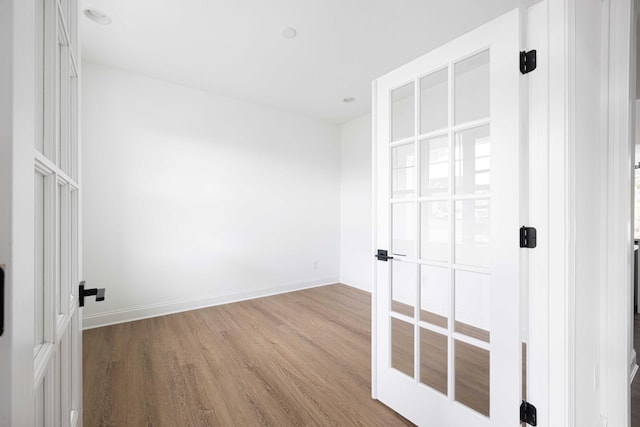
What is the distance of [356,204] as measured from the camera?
4.54m

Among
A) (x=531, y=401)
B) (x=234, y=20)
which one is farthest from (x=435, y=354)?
(x=234, y=20)

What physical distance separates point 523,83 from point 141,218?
3.45 metres

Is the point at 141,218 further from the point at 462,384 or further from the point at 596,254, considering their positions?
the point at 596,254

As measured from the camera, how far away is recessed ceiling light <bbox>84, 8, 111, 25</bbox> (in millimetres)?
2195

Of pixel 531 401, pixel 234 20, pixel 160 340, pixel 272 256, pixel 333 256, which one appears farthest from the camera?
pixel 333 256

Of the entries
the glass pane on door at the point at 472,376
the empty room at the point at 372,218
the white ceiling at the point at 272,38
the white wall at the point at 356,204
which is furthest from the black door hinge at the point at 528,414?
the white wall at the point at 356,204

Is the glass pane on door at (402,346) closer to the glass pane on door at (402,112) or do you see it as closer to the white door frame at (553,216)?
the white door frame at (553,216)

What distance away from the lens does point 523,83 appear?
47.4 inches

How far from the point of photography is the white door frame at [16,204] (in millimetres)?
310

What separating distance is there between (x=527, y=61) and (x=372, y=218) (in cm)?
104

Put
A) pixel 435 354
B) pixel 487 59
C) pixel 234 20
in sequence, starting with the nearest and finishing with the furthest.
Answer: pixel 487 59, pixel 435 354, pixel 234 20

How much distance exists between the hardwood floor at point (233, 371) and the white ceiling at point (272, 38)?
8.70ft

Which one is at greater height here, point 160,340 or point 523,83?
point 523,83

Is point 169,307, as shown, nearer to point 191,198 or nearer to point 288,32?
point 191,198
